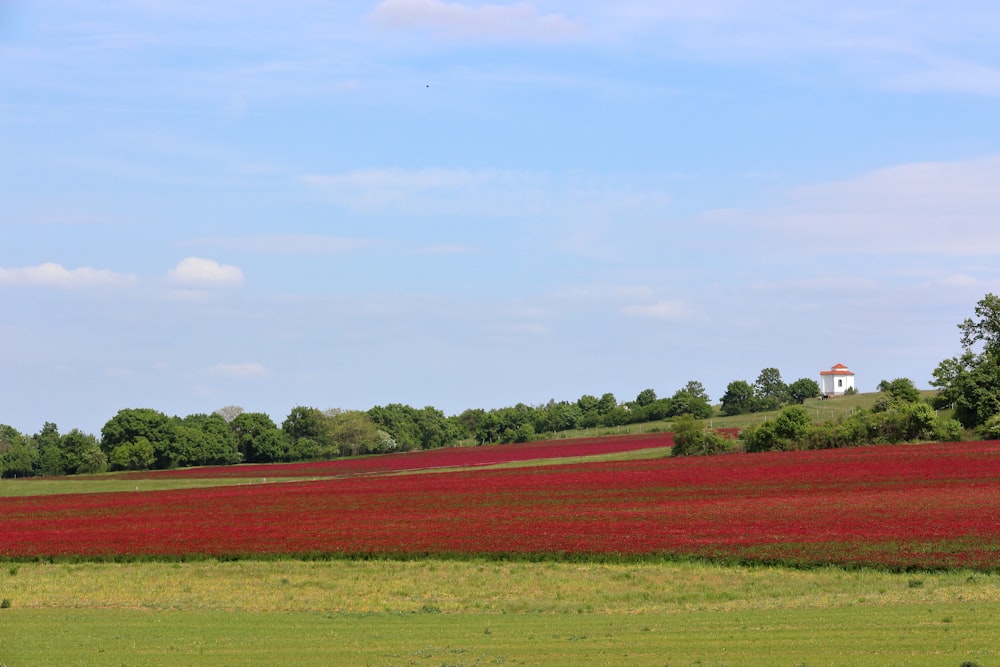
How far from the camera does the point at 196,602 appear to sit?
29719 mm

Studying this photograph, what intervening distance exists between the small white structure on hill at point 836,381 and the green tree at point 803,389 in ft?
5.77

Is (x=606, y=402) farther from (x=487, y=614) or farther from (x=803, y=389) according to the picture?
(x=487, y=614)

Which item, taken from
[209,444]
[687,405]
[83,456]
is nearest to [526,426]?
[687,405]

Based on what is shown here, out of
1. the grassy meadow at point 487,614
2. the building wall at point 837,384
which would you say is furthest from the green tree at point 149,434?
the building wall at point 837,384

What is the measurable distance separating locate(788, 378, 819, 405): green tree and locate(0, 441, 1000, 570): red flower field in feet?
336

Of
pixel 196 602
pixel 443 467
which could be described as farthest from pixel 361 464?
pixel 196 602

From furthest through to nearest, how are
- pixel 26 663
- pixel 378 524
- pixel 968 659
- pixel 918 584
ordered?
pixel 378 524 → pixel 918 584 → pixel 26 663 → pixel 968 659

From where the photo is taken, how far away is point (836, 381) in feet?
573

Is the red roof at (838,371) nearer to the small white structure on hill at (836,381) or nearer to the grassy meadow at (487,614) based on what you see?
the small white structure on hill at (836,381)

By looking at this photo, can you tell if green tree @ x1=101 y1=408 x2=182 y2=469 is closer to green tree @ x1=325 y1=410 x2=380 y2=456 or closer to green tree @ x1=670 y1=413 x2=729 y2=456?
green tree @ x1=325 y1=410 x2=380 y2=456

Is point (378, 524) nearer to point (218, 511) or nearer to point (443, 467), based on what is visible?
point (218, 511)

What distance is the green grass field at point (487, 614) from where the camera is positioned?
63.2 feet

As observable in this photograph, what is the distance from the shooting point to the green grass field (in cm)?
1925

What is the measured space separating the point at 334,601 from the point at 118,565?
1287 centimetres
